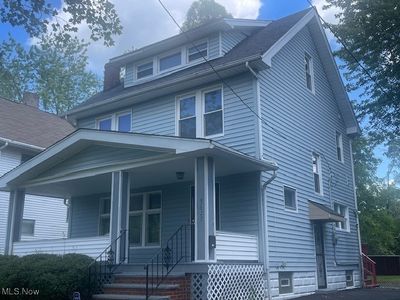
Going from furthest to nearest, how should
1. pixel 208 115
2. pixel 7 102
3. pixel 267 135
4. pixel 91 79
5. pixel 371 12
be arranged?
pixel 91 79 → pixel 7 102 → pixel 371 12 → pixel 208 115 → pixel 267 135

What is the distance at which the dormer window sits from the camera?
16.6 metres

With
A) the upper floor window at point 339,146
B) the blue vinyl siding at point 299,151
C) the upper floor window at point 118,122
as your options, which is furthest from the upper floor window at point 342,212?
the upper floor window at point 118,122

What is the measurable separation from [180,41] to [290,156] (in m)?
5.43

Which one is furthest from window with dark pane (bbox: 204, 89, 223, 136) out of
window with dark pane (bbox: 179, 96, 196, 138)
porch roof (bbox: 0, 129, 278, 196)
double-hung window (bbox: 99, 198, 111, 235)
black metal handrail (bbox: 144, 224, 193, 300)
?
double-hung window (bbox: 99, 198, 111, 235)

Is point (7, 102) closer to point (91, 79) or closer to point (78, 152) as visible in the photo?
point (78, 152)

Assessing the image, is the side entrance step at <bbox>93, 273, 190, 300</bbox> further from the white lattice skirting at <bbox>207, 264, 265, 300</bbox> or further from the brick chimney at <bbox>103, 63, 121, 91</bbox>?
the brick chimney at <bbox>103, 63, 121, 91</bbox>

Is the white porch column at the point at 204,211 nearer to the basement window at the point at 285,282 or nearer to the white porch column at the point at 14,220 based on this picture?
the basement window at the point at 285,282

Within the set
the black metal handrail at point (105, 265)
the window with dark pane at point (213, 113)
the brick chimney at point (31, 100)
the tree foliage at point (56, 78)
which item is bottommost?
the black metal handrail at point (105, 265)

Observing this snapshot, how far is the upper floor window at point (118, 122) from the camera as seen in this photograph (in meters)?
15.6

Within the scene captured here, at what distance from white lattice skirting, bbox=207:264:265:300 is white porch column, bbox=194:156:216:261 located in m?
0.38

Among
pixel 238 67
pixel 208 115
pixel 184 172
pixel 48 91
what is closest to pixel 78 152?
pixel 184 172

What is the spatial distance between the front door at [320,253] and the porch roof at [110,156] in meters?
4.40

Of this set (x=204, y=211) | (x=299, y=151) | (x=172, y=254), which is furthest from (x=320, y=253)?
(x=204, y=211)

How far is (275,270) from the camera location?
11867mm
